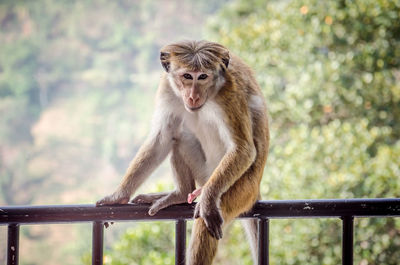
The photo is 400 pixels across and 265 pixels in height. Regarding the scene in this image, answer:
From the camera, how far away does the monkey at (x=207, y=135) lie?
2562 mm

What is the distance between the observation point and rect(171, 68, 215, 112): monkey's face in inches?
107

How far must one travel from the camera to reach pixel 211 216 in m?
2.36

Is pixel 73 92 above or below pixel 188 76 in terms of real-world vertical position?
above

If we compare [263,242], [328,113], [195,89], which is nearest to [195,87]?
[195,89]

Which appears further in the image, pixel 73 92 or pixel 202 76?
pixel 73 92

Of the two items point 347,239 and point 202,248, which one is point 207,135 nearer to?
point 202,248

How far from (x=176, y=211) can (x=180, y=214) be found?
17 mm

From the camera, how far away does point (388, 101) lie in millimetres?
6719

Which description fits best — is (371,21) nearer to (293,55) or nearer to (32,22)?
(293,55)

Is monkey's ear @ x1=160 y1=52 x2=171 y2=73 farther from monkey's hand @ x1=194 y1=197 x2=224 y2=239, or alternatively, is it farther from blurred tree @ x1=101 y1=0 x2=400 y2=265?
blurred tree @ x1=101 y1=0 x2=400 y2=265

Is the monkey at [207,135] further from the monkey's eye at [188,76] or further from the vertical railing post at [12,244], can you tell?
the vertical railing post at [12,244]

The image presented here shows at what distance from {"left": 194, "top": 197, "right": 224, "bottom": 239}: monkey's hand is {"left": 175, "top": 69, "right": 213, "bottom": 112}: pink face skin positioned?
540 millimetres

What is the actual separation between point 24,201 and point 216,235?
485 inches

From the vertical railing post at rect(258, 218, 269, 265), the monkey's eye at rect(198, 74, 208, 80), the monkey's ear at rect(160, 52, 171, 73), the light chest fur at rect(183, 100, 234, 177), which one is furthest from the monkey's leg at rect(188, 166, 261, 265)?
the monkey's ear at rect(160, 52, 171, 73)
